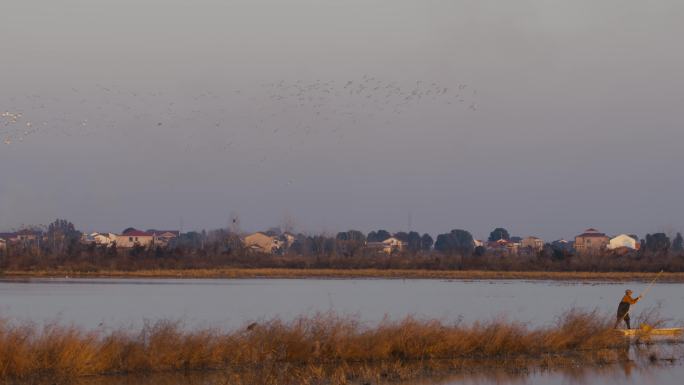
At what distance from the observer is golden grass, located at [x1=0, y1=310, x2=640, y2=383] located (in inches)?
859

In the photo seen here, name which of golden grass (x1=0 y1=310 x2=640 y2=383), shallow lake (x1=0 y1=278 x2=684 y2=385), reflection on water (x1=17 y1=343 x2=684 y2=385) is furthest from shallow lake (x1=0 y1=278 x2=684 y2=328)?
reflection on water (x1=17 y1=343 x2=684 y2=385)

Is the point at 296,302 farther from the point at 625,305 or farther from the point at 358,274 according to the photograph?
the point at 358,274

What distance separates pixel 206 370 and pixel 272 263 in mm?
87237

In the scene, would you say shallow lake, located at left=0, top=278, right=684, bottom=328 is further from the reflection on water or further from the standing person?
the reflection on water

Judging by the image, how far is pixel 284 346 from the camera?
80.3 ft

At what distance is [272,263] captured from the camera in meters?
111

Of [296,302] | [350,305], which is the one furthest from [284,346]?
[296,302]

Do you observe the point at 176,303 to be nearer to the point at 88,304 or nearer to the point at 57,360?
the point at 88,304

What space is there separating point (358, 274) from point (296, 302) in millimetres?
46612

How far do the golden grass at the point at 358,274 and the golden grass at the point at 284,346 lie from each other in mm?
63684

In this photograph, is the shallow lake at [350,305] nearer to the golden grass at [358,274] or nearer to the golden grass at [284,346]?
the golden grass at [284,346]

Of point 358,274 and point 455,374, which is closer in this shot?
point 455,374

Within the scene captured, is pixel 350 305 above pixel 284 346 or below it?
above

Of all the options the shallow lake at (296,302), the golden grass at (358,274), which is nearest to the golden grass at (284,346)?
the shallow lake at (296,302)
